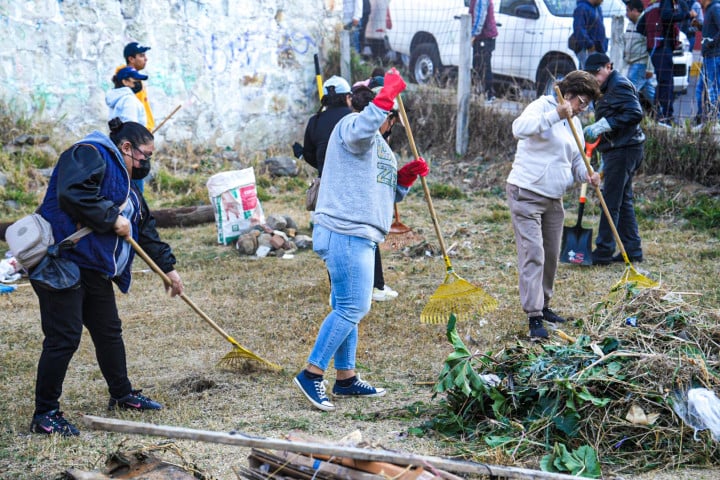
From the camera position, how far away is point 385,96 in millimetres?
4121

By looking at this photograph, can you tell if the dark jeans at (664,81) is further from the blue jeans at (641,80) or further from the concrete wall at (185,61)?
the concrete wall at (185,61)

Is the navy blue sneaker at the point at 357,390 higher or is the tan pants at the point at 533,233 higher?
the tan pants at the point at 533,233

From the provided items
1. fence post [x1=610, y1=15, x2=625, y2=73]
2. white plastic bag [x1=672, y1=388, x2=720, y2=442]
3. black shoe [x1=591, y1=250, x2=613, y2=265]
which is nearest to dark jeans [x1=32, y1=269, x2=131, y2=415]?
white plastic bag [x1=672, y1=388, x2=720, y2=442]

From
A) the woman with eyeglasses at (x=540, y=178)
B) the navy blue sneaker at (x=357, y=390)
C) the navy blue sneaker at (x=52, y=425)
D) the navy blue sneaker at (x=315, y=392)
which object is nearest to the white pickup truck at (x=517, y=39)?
the woman with eyeglasses at (x=540, y=178)

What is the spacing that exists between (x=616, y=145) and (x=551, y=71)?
4.52 meters

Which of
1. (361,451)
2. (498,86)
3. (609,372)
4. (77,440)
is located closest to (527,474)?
(361,451)

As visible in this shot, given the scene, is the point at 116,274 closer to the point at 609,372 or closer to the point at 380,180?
the point at 380,180

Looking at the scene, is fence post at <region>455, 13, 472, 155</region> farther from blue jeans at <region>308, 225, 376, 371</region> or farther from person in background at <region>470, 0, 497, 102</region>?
blue jeans at <region>308, 225, 376, 371</region>

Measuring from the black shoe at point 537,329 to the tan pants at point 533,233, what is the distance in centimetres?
4

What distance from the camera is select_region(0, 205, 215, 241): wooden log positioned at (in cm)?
957

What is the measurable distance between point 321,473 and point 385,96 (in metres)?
1.96

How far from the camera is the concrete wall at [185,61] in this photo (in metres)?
10.8

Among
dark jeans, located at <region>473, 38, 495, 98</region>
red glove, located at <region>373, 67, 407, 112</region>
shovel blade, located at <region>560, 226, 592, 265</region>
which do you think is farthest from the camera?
dark jeans, located at <region>473, 38, 495, 98</region>

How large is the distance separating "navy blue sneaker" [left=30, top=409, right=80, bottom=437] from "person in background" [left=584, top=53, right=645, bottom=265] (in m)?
4.98
